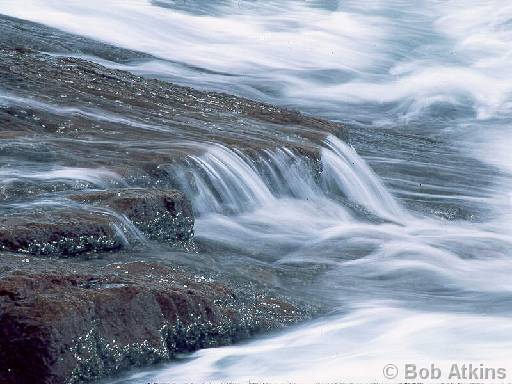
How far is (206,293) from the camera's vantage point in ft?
18.6

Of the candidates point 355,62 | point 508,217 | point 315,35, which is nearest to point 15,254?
point 508,217

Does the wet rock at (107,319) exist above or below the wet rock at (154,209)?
below

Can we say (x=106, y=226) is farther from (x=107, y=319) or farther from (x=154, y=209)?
(x=107, y=319)

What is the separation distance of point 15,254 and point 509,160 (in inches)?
317

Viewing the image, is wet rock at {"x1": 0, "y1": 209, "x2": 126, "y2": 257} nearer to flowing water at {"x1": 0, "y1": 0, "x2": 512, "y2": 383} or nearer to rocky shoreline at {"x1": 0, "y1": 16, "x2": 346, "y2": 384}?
rocky shoreline at {"x1": 0, "y1": 16, "x2": 346, "y2": 384}

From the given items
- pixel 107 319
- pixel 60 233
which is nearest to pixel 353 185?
pixel 60 233

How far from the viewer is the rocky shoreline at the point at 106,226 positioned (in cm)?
492

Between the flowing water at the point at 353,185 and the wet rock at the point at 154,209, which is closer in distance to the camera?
the flowing water at the point at 353,185

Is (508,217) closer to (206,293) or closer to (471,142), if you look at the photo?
(471,142)

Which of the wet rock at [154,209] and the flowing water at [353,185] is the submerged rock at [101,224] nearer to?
the wet rock at [154,209]

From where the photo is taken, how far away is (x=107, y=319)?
508 cm

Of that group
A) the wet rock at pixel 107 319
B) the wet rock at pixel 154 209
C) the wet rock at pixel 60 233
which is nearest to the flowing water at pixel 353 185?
the wet rock at pixel 107 319

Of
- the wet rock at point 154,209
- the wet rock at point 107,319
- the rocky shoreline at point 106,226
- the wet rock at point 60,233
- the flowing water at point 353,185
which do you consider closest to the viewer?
the wet rock at point 107,319

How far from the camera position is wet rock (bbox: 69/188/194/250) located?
21.0 feet
